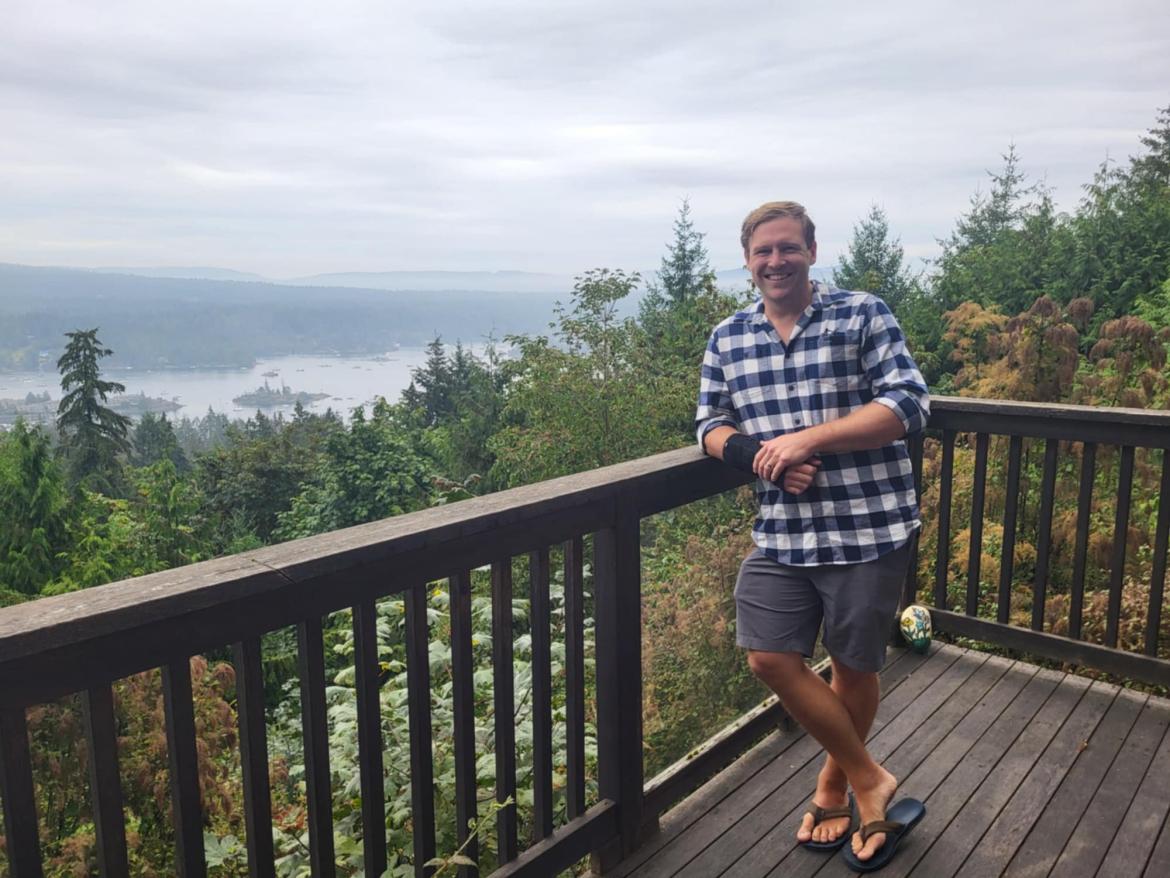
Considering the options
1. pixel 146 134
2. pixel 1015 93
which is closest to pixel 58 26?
pixel 146 134

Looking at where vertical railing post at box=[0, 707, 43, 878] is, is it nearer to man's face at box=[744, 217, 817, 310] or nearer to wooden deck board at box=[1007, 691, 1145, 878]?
man's face at box=[744, 217, 817, 310]

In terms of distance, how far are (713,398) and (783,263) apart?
35cm

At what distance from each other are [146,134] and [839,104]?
8994 cm

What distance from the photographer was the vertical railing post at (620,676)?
6.35 ft

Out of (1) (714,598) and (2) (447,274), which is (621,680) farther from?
(2) (447,274)

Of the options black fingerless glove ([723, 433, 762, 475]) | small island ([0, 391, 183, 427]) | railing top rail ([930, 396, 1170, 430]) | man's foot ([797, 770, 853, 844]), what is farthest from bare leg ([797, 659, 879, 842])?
small island ([0, 391, 183, 427])

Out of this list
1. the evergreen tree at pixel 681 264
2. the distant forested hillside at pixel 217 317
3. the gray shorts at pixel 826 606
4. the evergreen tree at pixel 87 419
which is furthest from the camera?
the distant forested hillside at pixel 217 317

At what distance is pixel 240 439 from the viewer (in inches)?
1583

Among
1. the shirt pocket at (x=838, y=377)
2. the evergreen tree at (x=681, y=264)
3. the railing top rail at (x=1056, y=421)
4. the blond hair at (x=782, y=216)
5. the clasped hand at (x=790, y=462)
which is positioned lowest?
the railing top rail at (x=1056, y=421)

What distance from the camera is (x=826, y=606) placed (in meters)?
1.91

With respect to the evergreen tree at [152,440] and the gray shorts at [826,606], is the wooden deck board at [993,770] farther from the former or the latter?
the evergreen tree at [152,440]

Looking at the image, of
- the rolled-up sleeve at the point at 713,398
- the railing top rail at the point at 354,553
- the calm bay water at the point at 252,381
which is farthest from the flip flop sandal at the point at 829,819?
the calm bay water at the point at 252,381

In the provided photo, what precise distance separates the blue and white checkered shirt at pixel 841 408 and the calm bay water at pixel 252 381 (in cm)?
11384

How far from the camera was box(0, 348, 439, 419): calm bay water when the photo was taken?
11925cm
